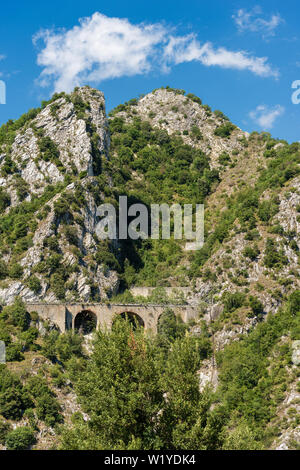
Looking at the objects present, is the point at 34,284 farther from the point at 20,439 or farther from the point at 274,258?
the point at 274,258

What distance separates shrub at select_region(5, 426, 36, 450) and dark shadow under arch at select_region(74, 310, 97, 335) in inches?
692

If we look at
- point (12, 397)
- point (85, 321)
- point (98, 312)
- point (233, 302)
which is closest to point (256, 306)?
point (233, 302)

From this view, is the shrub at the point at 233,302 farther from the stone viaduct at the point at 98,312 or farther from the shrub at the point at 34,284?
the shrub at the point at 34,284

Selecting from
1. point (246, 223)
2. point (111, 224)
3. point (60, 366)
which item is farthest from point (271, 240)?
point (60, 366)

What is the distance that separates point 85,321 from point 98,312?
200cm

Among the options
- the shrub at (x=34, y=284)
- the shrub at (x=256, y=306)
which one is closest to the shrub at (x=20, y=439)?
the shrub at (x=34, y=284)

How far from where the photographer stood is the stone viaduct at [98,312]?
182 ft

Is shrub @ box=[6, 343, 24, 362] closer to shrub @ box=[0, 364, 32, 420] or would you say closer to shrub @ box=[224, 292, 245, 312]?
shrub @ box=[0, 364, 32, 420]

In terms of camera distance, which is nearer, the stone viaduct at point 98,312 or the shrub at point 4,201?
the stone viaduct at point 98,312

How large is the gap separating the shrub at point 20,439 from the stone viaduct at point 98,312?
14.8 metres

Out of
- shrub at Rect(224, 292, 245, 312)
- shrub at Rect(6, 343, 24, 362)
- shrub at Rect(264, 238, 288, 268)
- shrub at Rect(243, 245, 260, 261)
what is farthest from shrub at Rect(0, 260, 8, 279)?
shrub at Rect(264, 238, 288, 268)
